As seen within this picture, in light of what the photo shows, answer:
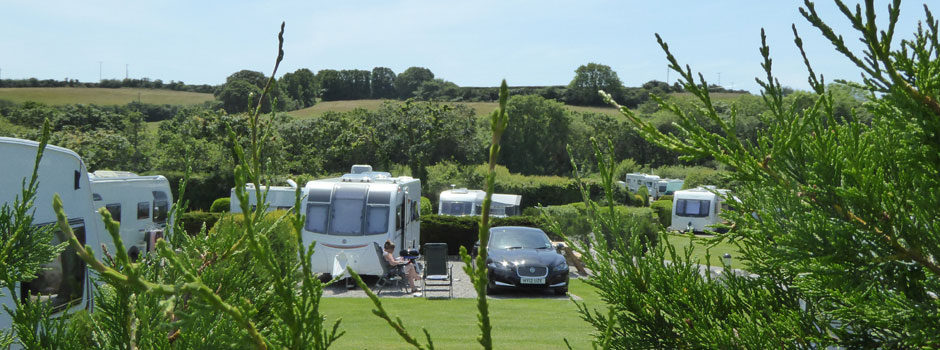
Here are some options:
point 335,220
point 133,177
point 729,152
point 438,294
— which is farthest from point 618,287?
Answer: point 133,177

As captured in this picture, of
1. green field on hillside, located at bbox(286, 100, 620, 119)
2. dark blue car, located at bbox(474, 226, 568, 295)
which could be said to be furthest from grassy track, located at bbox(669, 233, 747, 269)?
green field on hillside, located at bbox(286, 100, 620, 119)

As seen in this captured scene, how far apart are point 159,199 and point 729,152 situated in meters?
18.9

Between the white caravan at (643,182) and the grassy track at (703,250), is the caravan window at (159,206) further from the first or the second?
the white caravan at (643,182)

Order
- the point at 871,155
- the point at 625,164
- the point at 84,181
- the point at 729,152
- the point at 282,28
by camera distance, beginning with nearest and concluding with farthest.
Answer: the point at 282,28 → the point at 871,155 → the point at 729,152 → the point at 84,181 → the point at 625,164

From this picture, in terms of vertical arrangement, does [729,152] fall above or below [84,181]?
above

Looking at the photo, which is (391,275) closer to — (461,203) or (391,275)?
(391,275)

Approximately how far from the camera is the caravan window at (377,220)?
17000 millimetres

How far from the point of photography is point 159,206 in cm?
1895

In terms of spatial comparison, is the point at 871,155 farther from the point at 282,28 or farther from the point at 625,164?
the point at 625,164

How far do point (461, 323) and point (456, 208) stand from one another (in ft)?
52.6

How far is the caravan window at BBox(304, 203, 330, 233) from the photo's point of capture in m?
17.1

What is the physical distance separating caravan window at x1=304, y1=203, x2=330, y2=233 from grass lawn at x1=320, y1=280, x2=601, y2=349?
10.0ft

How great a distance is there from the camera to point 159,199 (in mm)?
18969

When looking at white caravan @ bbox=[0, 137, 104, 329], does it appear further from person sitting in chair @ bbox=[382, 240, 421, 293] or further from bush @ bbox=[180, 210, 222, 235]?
bush @ bbox=[180, 210, 222, 235]
